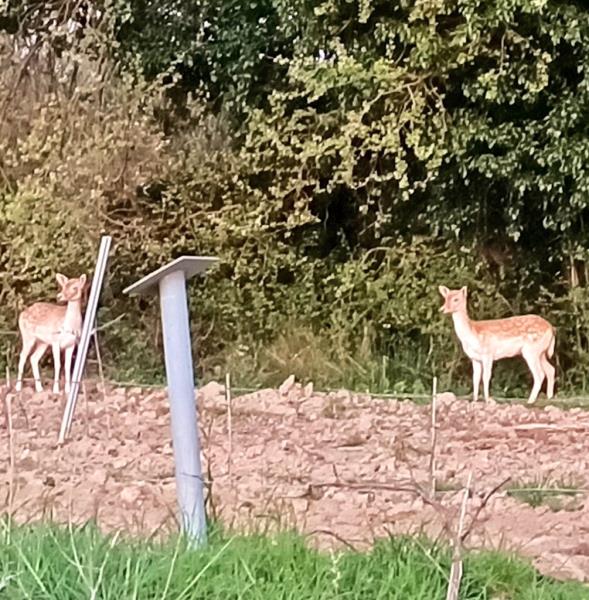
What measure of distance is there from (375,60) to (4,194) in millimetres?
2442

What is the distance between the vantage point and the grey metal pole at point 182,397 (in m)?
1.99

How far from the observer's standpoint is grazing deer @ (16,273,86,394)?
5277 mm

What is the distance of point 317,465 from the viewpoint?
3479 mm

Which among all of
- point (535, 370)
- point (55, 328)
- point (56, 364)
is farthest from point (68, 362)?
point (535, 370)

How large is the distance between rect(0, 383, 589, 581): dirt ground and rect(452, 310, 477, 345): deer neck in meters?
0.31

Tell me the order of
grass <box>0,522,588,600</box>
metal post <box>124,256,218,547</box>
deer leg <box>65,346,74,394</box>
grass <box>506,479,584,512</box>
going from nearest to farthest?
grass <box>0,522,588,600</box>
metal post <box>124,256,218,547</box>
grass <box>506,479,584,512</box>
deer leg <box>65,346,74,394</box>

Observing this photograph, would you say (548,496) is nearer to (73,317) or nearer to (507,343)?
(507,343)

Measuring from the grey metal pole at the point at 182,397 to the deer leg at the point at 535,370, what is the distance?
11.3ft

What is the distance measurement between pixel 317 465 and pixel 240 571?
1.70m

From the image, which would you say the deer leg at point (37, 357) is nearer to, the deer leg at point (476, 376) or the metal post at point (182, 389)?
the deer leg at point (476, 376)

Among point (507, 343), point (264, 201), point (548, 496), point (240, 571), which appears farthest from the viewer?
point (264, 201)

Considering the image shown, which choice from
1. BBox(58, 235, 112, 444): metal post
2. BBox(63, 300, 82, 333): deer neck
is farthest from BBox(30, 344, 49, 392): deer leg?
BBox(58, 235, 112, 444): metal post

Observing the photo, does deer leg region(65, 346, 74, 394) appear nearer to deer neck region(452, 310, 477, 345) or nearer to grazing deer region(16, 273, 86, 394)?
grazing deer region(16, 273, 86, 394)

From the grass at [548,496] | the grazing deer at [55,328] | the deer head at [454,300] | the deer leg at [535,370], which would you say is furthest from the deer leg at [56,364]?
the grass at [548,496]
